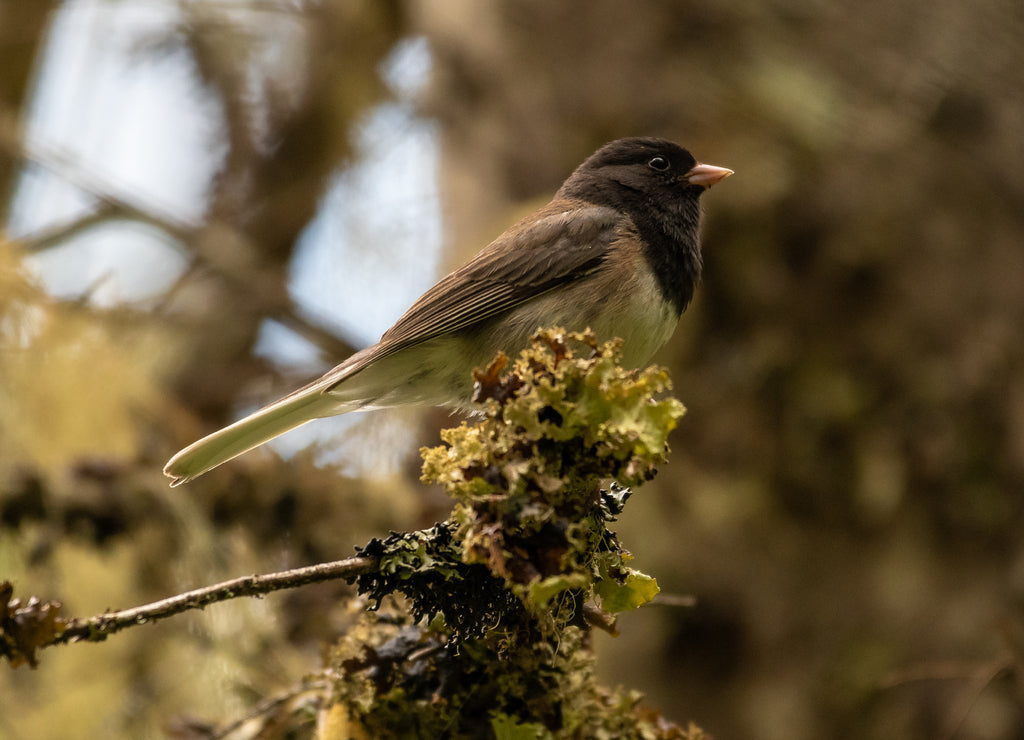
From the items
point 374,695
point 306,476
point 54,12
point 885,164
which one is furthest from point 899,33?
point 54,12

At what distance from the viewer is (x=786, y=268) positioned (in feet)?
15.0

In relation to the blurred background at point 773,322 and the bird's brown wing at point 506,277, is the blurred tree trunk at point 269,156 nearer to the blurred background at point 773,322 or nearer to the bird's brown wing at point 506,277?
the blurred background at point 773,322

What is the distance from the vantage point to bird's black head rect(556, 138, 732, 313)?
3029mm

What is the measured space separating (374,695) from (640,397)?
751 mm

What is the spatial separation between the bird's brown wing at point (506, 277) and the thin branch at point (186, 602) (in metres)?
1.29

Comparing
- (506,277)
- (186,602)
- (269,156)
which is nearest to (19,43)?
(269,156)

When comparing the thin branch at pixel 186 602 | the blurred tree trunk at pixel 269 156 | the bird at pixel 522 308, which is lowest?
the thin branch at pixel 186 602

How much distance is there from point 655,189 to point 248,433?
1.64m

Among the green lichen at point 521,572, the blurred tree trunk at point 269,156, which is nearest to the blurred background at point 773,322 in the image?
the blurred tree trunk at point 269,156

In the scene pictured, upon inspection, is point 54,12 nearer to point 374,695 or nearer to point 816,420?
point 816,420

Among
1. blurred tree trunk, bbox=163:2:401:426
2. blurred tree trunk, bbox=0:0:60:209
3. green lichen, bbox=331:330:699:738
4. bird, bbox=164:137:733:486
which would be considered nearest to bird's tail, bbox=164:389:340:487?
bird, bbox=164:137:733:486

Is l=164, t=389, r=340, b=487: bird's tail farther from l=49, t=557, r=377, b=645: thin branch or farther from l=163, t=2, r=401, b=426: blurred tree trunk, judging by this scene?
l=163, t=2, r=401, b=426: blurred tree trunk

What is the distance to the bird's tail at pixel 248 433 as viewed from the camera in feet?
7.49

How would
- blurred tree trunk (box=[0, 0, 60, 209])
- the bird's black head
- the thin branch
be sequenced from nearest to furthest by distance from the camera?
the thin branch, the bird's black head, blurred tree trunk (box=[0, 0, 60, 209])
